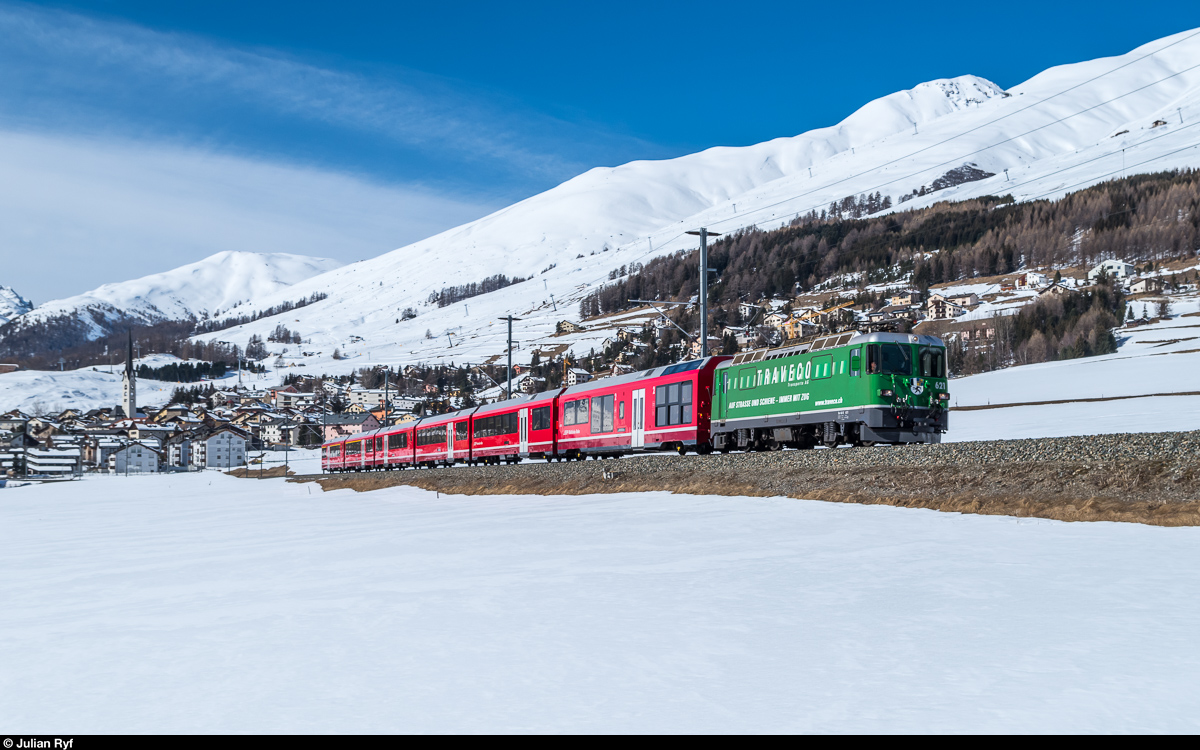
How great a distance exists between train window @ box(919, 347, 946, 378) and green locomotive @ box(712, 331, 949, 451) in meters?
0.03

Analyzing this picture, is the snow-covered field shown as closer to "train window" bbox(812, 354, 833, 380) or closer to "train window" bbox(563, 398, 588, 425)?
"train window" bbox(812, 354, 833, 380)

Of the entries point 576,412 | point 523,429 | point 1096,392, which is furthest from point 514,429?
point 1096,392

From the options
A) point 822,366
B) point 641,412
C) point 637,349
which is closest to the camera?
point 822,366

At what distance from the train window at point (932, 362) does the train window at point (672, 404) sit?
9.33 m

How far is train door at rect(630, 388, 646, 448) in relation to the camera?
35.6 meters

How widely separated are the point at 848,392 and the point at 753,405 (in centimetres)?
450

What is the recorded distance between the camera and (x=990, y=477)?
16.1m

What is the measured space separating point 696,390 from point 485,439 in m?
21.4

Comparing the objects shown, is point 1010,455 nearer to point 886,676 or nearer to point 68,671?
point 886,676

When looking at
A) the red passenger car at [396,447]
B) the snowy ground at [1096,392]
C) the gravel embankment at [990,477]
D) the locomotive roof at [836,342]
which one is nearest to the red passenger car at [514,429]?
the red passenger car at [396,447]

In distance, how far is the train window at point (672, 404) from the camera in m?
33.3

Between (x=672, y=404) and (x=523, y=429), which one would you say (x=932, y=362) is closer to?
(x=672, y=404)

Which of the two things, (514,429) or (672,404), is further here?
(514,429)

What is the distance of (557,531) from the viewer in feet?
48.5
